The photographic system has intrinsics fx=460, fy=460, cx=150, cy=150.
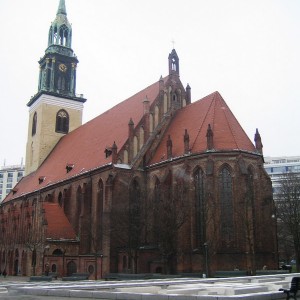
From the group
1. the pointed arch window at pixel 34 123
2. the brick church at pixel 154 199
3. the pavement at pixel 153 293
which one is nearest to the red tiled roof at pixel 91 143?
the brick church at pixel 154 199

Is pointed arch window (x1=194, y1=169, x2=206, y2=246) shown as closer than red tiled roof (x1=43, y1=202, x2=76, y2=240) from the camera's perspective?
Yes

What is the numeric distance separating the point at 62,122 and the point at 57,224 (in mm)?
22605

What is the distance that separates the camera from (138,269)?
3769 cm

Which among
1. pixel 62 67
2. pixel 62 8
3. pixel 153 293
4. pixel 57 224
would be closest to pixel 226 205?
pixel 57 224

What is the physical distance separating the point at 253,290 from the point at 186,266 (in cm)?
1949

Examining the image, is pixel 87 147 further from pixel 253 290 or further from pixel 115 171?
pixel 253 290

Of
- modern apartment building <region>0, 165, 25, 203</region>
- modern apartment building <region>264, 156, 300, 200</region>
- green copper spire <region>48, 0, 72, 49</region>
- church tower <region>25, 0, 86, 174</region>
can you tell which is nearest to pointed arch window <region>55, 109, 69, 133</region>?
church tower <region>25, 0, 86, 174</region>

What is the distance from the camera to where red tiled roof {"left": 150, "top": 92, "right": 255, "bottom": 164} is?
37281mm

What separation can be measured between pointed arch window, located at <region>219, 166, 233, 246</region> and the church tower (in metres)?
32.8

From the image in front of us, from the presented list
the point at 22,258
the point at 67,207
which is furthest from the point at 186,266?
the point at 22,258

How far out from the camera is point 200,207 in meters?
36.7

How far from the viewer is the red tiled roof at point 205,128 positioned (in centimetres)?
3728

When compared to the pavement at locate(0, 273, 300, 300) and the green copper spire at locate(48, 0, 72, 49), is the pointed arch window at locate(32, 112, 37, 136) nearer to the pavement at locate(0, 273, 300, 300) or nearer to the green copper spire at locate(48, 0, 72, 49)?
the green copper spire at locate(48, 0, 72, 49)

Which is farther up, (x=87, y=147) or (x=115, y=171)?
(x=87, y=147)
